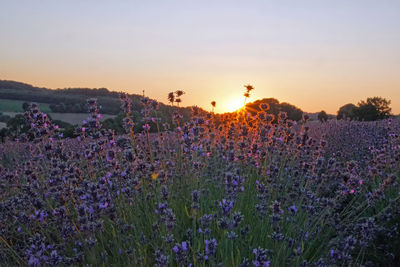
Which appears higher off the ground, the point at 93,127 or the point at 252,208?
the point at 93,127

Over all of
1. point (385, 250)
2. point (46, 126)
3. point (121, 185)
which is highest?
point (46, 126)

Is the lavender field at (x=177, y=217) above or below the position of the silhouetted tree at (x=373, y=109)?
below

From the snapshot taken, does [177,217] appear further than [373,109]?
No

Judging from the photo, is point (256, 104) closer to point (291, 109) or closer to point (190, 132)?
point (291, 109)

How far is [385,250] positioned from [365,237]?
47.9 inches

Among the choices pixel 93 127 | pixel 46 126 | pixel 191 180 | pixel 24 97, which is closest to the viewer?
pixel 93 127

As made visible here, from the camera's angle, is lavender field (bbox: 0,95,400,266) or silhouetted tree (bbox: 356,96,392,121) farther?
silhouetted tree (bbox: 356,96,392,121)

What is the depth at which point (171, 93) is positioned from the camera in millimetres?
3852

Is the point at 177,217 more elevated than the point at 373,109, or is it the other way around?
the point at 373,109

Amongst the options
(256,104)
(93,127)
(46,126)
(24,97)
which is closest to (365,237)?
(93,127)

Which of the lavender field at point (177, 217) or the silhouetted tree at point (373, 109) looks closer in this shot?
the lavender field at point (177, 217)

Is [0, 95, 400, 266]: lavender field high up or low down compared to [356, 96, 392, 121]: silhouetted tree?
down

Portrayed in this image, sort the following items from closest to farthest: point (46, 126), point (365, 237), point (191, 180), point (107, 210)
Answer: point (365, 237), point (107, 210), point (46, 126), point (191, 180)

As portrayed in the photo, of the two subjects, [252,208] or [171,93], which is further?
[171,93]
